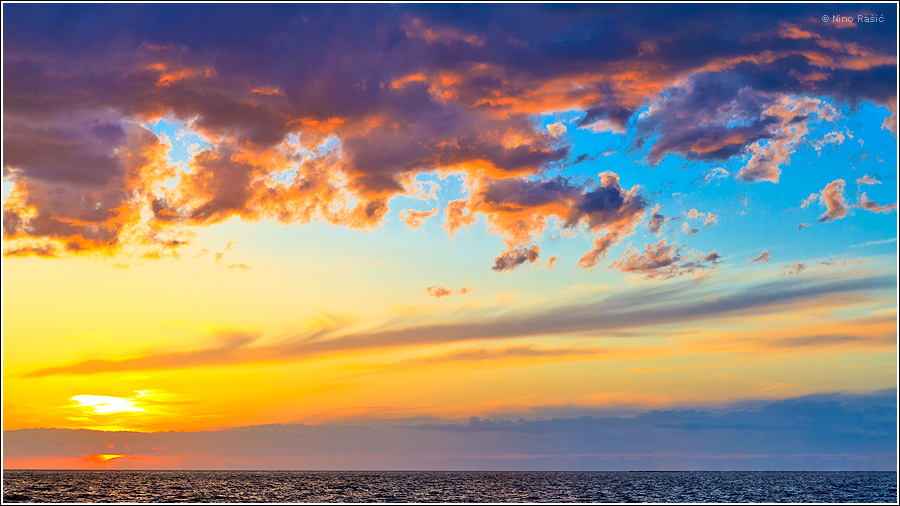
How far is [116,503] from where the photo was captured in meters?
115

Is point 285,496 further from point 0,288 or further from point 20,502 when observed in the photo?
point 0,288

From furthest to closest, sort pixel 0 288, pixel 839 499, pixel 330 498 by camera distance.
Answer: pixel 839 499 < pixel 330 498 < pixel 0 288

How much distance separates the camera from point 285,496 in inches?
5384

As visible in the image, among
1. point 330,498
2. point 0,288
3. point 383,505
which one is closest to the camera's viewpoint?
point 0,288

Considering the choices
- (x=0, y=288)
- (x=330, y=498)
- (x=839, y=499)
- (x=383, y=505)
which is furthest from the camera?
(x=839, y=499)

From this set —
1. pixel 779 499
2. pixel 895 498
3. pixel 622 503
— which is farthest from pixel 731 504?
pixel 895 498

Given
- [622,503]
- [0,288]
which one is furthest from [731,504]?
[0,288]

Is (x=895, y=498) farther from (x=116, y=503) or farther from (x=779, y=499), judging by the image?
(x=116, y=503)

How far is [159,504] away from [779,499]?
11461 cm

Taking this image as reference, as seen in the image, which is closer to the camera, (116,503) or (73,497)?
(116,503)

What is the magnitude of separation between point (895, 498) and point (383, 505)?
4016 inches

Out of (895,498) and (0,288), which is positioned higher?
(0,288)

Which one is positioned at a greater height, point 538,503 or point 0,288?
point 0,288

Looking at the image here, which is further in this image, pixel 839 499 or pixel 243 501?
pixel 839 499
